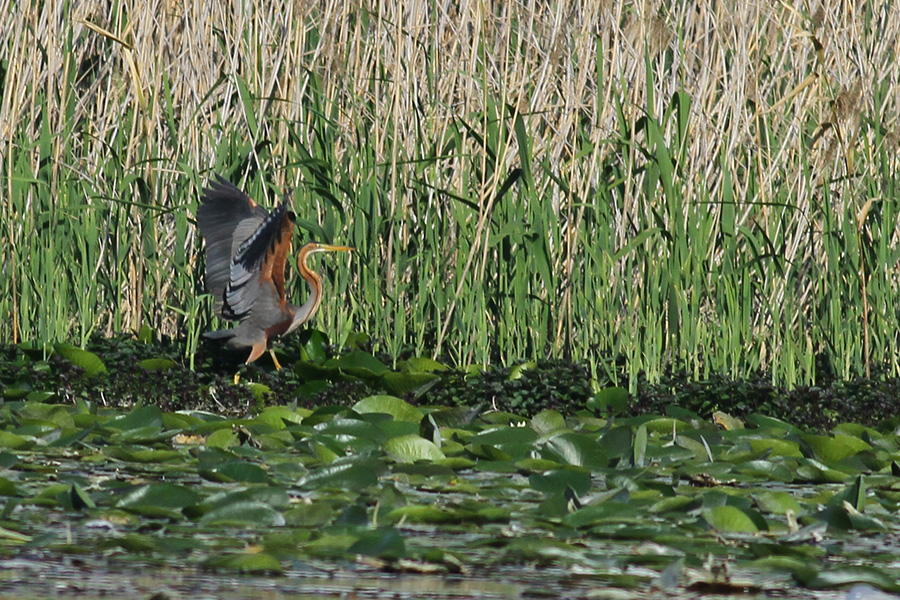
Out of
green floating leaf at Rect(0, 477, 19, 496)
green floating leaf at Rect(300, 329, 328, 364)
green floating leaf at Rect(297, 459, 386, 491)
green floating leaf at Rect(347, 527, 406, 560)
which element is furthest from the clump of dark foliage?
green floating leaf at Rect(347, 527, 406, 560)

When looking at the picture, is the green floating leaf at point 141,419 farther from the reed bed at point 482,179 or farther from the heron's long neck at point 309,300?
the reed bed at point 482,179

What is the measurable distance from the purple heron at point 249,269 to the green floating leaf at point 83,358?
42cm

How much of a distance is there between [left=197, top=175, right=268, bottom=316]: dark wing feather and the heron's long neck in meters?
0.23

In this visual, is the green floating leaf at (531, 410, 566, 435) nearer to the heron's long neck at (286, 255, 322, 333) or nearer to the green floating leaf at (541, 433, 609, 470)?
the green floating leaf at (541, 433, 609, 470)

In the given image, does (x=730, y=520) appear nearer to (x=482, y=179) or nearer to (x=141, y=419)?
(x=141, y=419)

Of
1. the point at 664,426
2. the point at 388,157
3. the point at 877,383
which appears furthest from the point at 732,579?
the point at 388,157

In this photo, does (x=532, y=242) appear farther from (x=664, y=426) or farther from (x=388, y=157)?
(x=664, y=426)

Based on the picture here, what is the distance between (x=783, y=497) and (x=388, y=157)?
9.56 feet

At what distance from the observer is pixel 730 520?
106 inches

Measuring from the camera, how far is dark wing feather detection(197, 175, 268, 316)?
4.91 m

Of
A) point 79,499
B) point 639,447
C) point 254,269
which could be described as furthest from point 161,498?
point 254,269

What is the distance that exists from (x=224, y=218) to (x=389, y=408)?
1.27 metres

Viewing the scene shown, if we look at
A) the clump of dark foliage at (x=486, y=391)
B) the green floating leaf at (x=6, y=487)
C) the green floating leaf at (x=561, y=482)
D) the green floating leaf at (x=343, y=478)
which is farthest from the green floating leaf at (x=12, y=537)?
the clump of dark foliage at (x=486, y=391)

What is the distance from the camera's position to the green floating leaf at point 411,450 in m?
3.42
